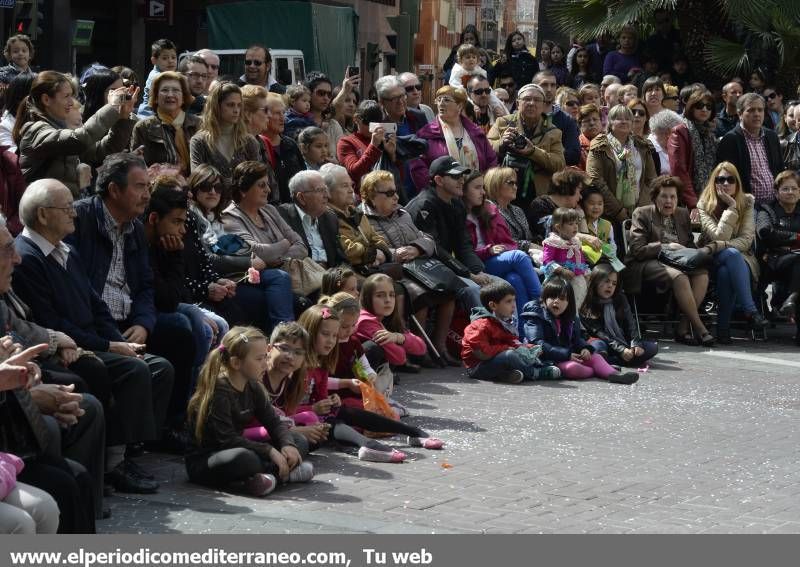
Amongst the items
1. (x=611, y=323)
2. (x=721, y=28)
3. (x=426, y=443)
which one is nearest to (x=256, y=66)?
(x=611, y=323)

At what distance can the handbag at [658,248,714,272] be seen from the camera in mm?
14711

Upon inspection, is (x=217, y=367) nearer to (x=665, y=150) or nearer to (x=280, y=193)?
(x=280, y=193)

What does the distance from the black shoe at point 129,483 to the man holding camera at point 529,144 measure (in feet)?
23.4

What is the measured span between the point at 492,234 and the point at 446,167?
780mm

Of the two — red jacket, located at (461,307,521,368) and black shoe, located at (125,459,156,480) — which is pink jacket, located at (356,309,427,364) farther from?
black shoe, located at (125,459,156,480)

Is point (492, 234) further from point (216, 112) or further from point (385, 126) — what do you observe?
point (216, 112)

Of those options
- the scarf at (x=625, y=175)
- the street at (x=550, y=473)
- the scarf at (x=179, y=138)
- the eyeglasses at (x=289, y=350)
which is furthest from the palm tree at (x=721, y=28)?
the eyeglasses at (x=289, y=350)

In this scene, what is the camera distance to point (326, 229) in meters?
11.9

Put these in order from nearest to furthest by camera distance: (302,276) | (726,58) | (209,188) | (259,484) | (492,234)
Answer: (259,484), (209,188), (302,276), (492,234), (726,58)

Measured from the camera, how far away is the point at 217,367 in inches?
331

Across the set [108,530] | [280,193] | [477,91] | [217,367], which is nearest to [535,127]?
[477,91]

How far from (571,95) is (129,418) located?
9.19 meters

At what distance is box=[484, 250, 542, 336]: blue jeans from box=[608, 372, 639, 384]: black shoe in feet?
3.63

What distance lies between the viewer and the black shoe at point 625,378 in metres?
12.3
